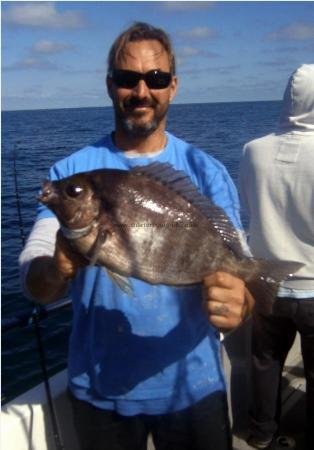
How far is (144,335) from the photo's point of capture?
2.38 metres

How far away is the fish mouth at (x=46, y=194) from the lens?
76.4 inches

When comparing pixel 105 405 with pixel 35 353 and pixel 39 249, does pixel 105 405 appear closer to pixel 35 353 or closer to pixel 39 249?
pixel 39 249

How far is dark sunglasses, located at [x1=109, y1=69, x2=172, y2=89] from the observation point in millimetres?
2412

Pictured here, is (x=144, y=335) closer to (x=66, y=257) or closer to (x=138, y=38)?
(x=66, y=257)

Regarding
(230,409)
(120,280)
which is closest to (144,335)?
(120,280)

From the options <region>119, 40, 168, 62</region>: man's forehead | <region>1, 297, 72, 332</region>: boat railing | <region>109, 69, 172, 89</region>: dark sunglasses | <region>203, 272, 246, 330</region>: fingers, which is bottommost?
<region>1, 297, 72, 332</region>: boat railing

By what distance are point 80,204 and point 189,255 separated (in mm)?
483

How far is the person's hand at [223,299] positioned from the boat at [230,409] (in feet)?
4.40

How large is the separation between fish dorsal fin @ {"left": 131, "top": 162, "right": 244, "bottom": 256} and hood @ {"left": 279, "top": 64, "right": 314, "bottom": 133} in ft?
5.24

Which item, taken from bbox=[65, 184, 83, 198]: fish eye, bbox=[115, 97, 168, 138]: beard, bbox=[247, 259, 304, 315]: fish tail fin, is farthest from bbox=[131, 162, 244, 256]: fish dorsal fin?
bbox=[115, 97, 168, 138]: beard

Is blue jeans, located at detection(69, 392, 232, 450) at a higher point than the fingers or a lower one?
lower

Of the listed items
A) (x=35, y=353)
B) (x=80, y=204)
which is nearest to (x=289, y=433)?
(x=80, y=204)

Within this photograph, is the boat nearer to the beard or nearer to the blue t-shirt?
the blue t-shirt

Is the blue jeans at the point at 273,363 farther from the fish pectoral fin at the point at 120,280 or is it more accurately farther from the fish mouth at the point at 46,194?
the fish mouth at the point at 46,194
